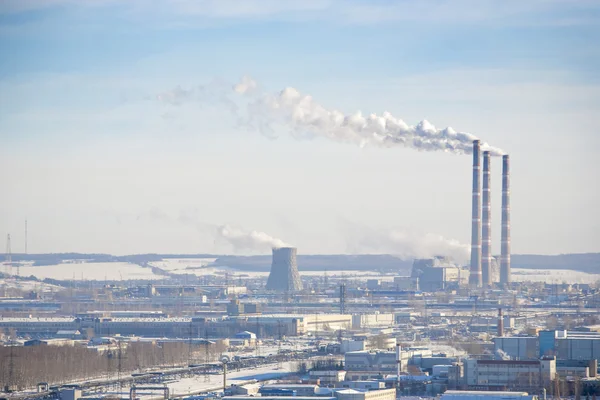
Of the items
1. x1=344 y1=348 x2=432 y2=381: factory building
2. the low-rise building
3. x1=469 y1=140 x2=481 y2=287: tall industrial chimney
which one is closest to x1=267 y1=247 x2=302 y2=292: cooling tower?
x1=469 y1=140 x2=481 y2=287: tall industrial chimney

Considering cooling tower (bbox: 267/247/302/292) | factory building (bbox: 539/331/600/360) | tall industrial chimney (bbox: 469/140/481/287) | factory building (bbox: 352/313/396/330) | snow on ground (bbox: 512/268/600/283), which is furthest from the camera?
snow on ground (bbox: 512/268/600/283)

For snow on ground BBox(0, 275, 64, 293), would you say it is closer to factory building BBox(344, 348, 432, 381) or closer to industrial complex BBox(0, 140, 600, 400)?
industrial complex BBox(0, 140, 600, 400)

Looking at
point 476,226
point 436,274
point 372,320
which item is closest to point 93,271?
point 436,274

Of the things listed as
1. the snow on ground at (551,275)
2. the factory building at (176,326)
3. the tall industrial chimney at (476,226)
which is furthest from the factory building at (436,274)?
the factory building at (176,326)

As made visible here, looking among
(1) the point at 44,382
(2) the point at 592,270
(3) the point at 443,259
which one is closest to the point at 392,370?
(1) the point at 44,382

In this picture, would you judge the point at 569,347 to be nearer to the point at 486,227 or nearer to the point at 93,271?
Result: the point at 486,227
